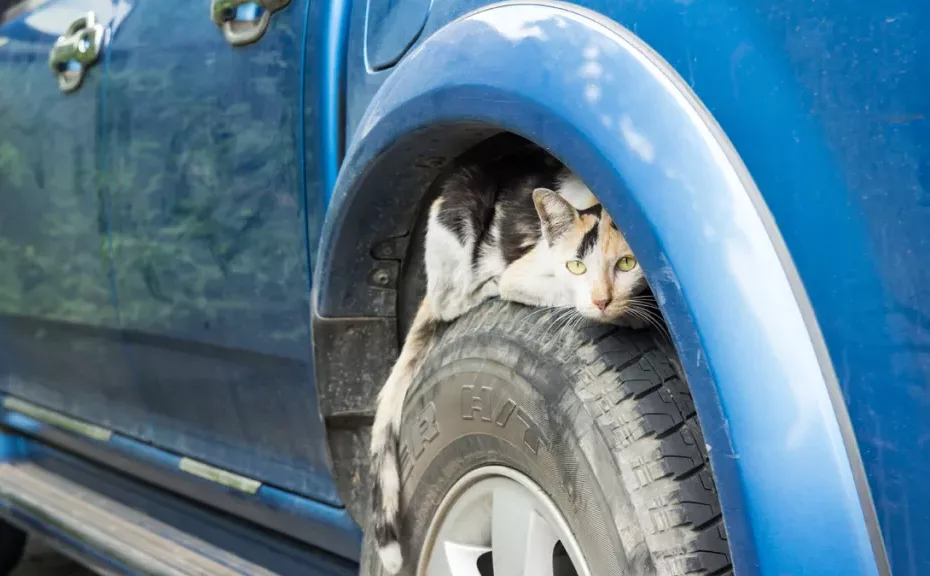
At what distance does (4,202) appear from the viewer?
2447mm

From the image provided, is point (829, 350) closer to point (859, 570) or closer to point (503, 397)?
point (859, 570)

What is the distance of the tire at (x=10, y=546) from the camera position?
2.96 metres

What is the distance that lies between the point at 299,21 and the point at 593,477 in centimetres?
92

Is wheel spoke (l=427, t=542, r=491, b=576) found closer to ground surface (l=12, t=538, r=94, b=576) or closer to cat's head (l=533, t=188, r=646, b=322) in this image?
cat's head (l=533, t=188, r=646, b=322)

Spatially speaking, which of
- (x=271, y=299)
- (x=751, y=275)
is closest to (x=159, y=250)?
(x=271, y=299)

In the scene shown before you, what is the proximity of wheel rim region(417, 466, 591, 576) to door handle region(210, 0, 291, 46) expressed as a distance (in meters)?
0.84

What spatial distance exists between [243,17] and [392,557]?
897mm

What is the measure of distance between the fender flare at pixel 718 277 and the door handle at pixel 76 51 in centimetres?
136

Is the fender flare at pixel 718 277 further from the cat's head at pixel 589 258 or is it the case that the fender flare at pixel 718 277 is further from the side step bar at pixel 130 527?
the side step bar at pixel 130 527

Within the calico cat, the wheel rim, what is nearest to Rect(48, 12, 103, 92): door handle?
the calico cat

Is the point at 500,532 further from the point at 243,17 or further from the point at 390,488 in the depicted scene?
the point at 243,17

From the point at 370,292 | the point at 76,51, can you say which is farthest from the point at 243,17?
the point at 76,51

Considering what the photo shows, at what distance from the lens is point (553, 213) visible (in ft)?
4.00

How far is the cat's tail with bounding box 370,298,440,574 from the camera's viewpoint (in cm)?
129
